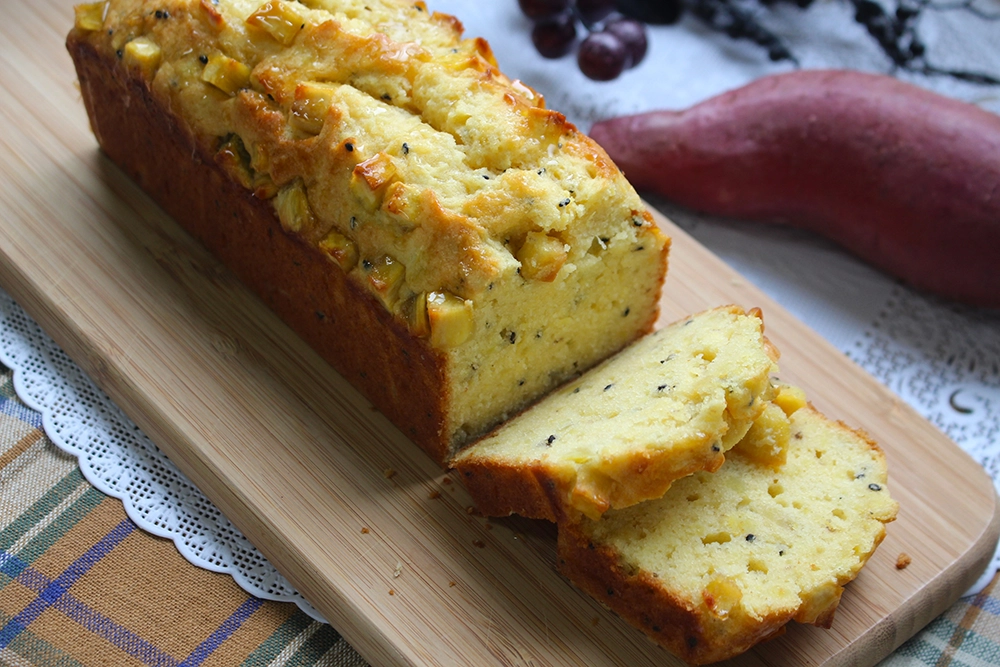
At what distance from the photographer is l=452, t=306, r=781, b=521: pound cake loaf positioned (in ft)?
8.71

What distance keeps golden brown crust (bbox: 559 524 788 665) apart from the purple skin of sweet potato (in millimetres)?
2034

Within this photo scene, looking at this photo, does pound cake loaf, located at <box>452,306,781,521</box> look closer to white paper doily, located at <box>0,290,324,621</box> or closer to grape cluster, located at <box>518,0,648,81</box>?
white paper doily, located at <box>0,290,324,621</box>

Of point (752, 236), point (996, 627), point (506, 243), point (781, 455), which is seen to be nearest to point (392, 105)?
point (506, 243)

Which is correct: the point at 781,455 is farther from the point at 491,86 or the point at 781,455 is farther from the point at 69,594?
the point at 69,594

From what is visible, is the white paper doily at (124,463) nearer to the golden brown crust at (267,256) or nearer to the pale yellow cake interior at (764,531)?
the golden brown crust at (267,256)

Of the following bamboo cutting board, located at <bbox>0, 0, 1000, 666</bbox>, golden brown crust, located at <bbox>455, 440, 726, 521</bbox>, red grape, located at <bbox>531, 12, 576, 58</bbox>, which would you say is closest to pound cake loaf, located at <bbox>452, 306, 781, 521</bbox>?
golden brown crust, located at <bbox>455, 440, 726, 521</bbox>

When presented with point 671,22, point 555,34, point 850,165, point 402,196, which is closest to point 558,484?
point 402,196

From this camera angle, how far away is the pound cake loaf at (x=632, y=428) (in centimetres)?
266

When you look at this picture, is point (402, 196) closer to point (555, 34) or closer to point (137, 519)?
point (137, 519)

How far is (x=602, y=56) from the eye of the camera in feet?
15.0

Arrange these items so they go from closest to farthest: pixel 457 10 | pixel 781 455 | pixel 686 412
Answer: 1. pixel 686 412
2. pixel 781 455
3. pixel 457 10

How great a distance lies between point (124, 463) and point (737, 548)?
1.89m

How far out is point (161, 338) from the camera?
11.1 feet

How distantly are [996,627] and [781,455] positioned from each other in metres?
0.93
